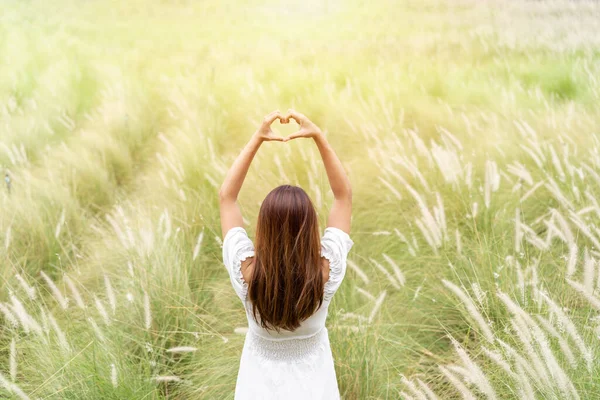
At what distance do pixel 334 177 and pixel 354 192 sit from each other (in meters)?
1.73

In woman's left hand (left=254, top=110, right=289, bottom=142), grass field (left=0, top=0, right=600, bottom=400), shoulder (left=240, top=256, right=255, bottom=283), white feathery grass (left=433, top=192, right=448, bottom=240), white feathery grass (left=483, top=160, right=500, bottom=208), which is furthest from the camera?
white feathery grass (left=483, top=160, right=500, bottom=208)

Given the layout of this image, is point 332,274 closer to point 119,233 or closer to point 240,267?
point 240,267

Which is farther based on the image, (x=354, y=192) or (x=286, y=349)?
(x=354, y=192)

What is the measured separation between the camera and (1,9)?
11359 mm

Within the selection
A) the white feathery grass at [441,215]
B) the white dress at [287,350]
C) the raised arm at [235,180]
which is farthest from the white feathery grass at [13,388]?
the white feathery grass at [441,215]

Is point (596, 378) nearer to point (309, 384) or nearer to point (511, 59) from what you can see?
point (309, 384)

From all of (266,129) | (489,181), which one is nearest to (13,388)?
(266,129)

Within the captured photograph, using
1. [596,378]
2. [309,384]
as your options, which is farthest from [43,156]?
[596,378]

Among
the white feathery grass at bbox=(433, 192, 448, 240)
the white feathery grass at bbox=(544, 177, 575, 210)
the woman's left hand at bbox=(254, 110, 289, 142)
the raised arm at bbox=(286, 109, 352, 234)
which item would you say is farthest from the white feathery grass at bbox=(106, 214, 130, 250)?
the white feathery grass at bbox=(544, 177, 575, 210)

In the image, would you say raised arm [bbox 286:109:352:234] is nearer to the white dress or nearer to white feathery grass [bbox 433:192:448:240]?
the white dress

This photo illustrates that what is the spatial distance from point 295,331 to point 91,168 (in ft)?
10.4

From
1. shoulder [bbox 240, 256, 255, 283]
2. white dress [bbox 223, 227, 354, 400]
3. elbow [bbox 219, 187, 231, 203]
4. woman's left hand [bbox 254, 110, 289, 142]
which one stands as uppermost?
woman's left hand [bbox 254, 110, 289, 142]

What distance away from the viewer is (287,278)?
4.88ft

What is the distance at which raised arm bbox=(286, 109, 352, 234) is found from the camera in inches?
69.1
